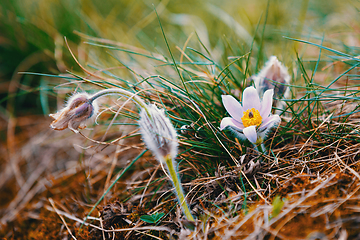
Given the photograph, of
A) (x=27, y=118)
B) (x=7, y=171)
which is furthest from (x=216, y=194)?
(x=27, y=118)

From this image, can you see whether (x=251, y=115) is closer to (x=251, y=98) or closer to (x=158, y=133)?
(x=251, y=98)

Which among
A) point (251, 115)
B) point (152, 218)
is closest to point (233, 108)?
point (251, 115)

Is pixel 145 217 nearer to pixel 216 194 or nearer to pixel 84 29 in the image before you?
pixel 216 194

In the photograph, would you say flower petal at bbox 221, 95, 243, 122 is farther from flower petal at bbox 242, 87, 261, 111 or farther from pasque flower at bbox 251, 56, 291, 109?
pasque flower at bbox 251, 56, 291, 109

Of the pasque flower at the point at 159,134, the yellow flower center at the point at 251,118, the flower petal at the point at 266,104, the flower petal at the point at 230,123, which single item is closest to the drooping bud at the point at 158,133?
the pasque flower at the point at 159,134

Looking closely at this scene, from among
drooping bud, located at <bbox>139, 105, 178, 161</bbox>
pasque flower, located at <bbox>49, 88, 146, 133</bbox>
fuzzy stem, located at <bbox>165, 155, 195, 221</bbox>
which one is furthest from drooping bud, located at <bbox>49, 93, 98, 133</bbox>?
fuzzy stem, located at <bbox>165, 155, 195, 221</bbox>

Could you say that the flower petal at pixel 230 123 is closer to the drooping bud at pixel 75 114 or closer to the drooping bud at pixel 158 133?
the drooping bud at pixel 158 133
